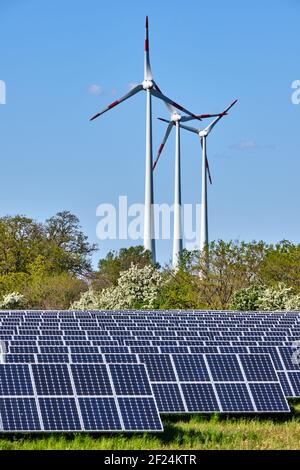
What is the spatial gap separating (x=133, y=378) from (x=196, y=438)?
1.49 metres

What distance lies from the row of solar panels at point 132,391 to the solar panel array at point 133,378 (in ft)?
0.05

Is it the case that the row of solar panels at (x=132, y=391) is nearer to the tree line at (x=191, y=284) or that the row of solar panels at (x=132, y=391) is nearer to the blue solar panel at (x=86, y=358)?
the blue solar panel at (x=86, y=358)

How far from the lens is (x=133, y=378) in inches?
764

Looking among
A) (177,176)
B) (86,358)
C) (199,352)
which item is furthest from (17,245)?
(86,358)

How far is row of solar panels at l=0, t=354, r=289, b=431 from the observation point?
1817 cm

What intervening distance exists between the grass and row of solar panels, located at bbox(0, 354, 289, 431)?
→ 0.89 ft

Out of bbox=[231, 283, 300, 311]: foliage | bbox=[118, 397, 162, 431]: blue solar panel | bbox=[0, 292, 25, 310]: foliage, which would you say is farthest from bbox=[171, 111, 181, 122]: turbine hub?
bbox=[118, 397, 162, 431]: blue solar panel

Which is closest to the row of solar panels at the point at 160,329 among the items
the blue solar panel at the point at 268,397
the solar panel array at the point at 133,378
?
the solar panel array at the point at 133,378

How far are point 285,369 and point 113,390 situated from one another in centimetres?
575

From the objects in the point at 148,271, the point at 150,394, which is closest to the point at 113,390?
the point at 150,394

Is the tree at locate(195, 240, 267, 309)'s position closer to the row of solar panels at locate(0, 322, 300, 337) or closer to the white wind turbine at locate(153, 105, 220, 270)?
the white wind turbine at locate(153, 105, 220, 270)

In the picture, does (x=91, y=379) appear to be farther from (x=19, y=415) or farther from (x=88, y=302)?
(x=88, y=302)

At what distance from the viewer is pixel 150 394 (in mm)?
19031
